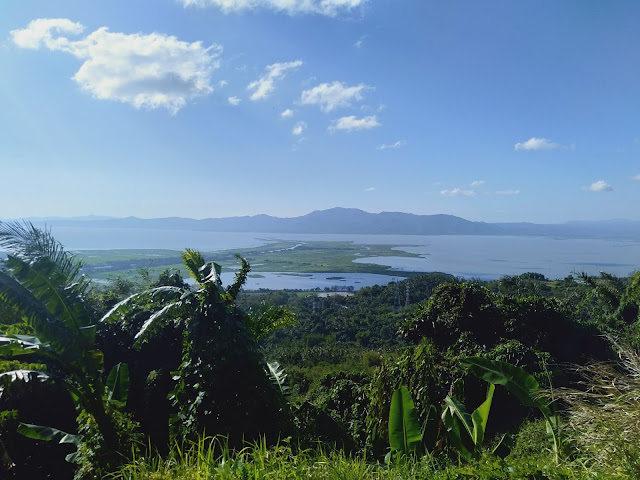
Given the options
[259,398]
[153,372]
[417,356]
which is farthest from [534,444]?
[153,372]

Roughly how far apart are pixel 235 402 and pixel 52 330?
229 centimetres

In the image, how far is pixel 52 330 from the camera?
4684 millimetres

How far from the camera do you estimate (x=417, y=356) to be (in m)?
5.77

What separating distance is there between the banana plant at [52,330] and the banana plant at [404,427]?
312cm

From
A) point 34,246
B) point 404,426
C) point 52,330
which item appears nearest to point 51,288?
point 52,330

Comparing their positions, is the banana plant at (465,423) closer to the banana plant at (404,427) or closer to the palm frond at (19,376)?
the banana plant at (404,427)

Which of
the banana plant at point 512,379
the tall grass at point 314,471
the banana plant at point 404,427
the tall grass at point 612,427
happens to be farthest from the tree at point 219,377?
the tall grass at point 612,427

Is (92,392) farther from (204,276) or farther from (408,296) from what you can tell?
(408,296)

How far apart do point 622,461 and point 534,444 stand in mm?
2824

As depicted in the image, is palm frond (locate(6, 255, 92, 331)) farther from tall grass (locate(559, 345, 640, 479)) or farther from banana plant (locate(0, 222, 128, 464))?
tall grass (locate(559, 345, 640, 479))

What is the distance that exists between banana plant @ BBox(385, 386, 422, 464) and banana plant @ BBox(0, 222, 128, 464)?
3115 millimetres

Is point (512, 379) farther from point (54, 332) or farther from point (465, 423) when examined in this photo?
point (54, 332)

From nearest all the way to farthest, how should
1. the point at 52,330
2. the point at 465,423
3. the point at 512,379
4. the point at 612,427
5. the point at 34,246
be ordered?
the point at 612,427 < the point at 465,423 < the point at 512,379 < the point at 52,330 < the point at 34,246

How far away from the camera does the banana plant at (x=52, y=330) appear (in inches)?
180
